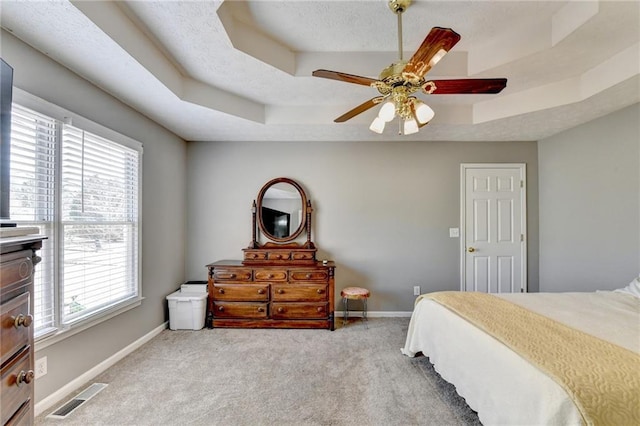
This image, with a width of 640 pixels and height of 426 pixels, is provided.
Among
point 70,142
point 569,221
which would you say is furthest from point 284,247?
point 569,221

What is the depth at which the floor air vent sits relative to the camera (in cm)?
192

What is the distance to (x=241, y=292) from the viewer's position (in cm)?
345

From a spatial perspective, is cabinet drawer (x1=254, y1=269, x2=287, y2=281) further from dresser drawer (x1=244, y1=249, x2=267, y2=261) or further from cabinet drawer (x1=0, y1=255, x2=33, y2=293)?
cabinet drawer (x1=0, y1=255, x2=33, y2=293)

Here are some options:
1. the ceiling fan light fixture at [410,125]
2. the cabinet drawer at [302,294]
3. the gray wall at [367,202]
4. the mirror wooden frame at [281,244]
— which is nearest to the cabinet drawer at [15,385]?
the ceiling fan light fixture at [410,125]

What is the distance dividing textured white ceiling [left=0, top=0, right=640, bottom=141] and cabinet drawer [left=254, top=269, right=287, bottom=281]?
1720 mm

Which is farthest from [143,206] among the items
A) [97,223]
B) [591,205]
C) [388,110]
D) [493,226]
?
[591,205]

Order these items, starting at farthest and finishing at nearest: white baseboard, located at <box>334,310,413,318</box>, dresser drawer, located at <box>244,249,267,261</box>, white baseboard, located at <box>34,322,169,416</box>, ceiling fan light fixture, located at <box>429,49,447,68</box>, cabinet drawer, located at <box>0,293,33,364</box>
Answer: white baseboard, located at <box>334,310,413,318</box> → dresser drawer, located at <box>244,249,267,261</box> → white baseboard, located at <box>34,322,169,416</box> → ceiling fan light fixture, located at <box>429,49,447,68</box> → cabinet drawer, located at <box>0,293,33,364</box>

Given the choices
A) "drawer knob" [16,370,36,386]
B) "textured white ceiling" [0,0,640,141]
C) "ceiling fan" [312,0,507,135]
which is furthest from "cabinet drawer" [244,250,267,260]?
"drawer knob" [16,370,36,386]

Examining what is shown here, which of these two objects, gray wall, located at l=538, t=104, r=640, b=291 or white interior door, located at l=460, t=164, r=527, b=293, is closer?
gray wall, located at l=538, t=104, r=640, b=291

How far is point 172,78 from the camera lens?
2.42m

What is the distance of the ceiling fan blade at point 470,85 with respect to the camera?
1.70m

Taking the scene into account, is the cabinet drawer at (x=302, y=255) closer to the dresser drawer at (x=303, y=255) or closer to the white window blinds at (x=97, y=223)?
the dresser drawer at (x=303, y=255)

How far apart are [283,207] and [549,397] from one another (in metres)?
3.19

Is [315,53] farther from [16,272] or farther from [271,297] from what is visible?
[271,297]
